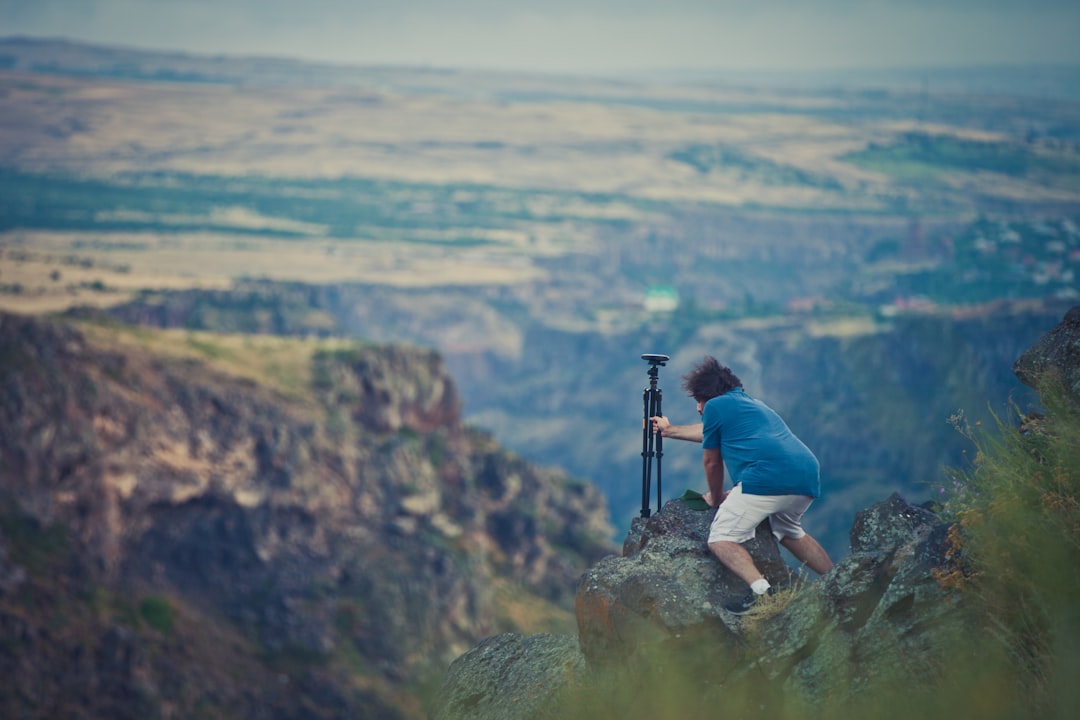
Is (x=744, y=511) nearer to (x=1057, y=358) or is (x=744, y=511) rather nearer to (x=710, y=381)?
(x=710, y=381)

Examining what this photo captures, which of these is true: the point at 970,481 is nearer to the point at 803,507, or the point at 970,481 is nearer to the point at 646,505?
the point at 803,507

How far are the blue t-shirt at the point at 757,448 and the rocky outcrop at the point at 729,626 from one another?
24.0 inches

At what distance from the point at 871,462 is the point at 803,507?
144511 millimetres

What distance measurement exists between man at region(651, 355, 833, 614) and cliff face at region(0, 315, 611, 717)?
147 feet

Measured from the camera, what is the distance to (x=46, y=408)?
2616 inches

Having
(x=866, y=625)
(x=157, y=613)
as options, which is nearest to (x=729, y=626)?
(x=866, y=625)

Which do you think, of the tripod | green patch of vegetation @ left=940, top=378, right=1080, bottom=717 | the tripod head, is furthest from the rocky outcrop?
the tripod head

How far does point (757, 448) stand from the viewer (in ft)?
48.1

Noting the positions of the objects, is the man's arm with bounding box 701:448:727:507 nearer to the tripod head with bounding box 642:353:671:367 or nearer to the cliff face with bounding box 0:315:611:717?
the tripod head with bounding box 642:353:671:367

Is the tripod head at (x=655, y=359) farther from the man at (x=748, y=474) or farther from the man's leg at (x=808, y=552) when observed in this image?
the man's leg at (x=808, y=552)

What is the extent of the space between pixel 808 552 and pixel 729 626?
1725 millimetres

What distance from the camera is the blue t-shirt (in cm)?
1455

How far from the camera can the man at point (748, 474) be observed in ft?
47.5

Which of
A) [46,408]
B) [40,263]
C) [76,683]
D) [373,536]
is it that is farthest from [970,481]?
[40,263]
